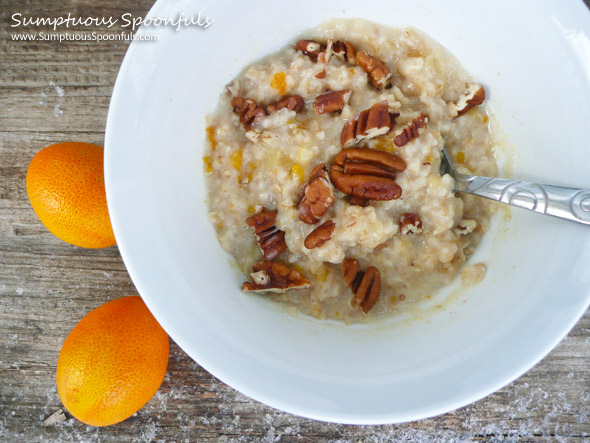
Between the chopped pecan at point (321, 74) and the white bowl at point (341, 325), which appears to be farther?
the chopped pecan at point (321, 74)

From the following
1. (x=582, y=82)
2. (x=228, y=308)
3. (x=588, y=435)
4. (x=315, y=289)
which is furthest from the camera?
(x=588, y=435)

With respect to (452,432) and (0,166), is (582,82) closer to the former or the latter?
(452,432)

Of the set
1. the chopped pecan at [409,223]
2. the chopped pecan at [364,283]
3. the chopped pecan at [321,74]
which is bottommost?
the chopped pecan at [364,283]

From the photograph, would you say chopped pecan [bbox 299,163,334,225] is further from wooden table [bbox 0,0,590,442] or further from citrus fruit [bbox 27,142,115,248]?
wooden table [bbox 0,0,590,442]

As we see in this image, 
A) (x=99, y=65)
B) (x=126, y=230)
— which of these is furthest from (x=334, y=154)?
(x=99, y=65)

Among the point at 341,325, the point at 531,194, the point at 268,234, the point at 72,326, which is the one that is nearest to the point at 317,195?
the point at 268,234

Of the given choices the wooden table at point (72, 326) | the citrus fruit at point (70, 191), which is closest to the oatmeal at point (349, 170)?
the citrus fruit at point (70, 191)

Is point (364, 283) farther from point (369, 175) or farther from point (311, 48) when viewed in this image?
point (311, 48)

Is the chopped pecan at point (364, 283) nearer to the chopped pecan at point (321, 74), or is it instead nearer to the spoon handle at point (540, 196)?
the spoon handle at point (540, 196)
